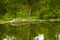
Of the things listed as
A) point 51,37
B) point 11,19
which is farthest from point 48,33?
point 11,19

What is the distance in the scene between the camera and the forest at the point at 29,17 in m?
1.20

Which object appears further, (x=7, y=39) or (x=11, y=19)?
(x=11, y=19)

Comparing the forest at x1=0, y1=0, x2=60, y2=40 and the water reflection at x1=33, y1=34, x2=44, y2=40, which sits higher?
the forest at x1=0, y1=0, x2=60, y2=40

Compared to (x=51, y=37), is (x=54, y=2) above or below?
above

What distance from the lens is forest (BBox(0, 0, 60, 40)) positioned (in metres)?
1.20

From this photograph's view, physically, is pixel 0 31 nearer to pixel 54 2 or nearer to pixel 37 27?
pixel 37 27

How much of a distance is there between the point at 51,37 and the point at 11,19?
1.06ft

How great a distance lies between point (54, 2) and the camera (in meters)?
1.27

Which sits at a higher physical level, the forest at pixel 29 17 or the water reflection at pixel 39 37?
the forest at pixel 29 17

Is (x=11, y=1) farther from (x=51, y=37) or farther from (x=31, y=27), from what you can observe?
(x=51, y=37)

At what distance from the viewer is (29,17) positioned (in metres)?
1.25

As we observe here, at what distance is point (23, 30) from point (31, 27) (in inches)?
2.1

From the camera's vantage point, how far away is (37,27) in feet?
4.03

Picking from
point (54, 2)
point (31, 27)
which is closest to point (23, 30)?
point (31, 27)
